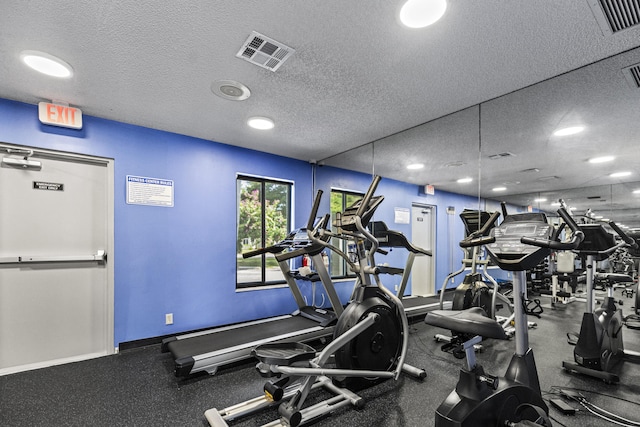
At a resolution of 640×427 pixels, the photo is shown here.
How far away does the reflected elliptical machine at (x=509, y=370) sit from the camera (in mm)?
1312

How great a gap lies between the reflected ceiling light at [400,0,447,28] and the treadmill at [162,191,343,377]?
56.9 inches

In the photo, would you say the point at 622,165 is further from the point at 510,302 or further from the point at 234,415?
the point at 234,415

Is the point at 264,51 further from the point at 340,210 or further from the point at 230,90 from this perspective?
the point at 340,210

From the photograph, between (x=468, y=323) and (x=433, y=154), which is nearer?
(x=468, y=323)

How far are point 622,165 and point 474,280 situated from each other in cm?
175

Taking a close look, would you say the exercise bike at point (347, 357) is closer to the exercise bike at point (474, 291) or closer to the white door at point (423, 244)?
the exercise bike at point (474, 291)

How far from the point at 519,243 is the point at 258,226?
340 cm

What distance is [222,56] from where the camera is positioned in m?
2.04

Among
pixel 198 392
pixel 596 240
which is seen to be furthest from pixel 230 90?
pixel 596 240

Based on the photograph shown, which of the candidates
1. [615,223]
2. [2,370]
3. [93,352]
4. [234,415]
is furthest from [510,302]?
[2,370]

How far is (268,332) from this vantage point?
3.14 m

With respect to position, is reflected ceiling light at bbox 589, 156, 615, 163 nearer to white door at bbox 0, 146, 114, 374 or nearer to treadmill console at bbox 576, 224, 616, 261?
treadmill console at bbox 576, 224, 616, 261

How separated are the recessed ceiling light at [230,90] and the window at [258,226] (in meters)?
1.63

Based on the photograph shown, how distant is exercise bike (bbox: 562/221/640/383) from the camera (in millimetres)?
2387
